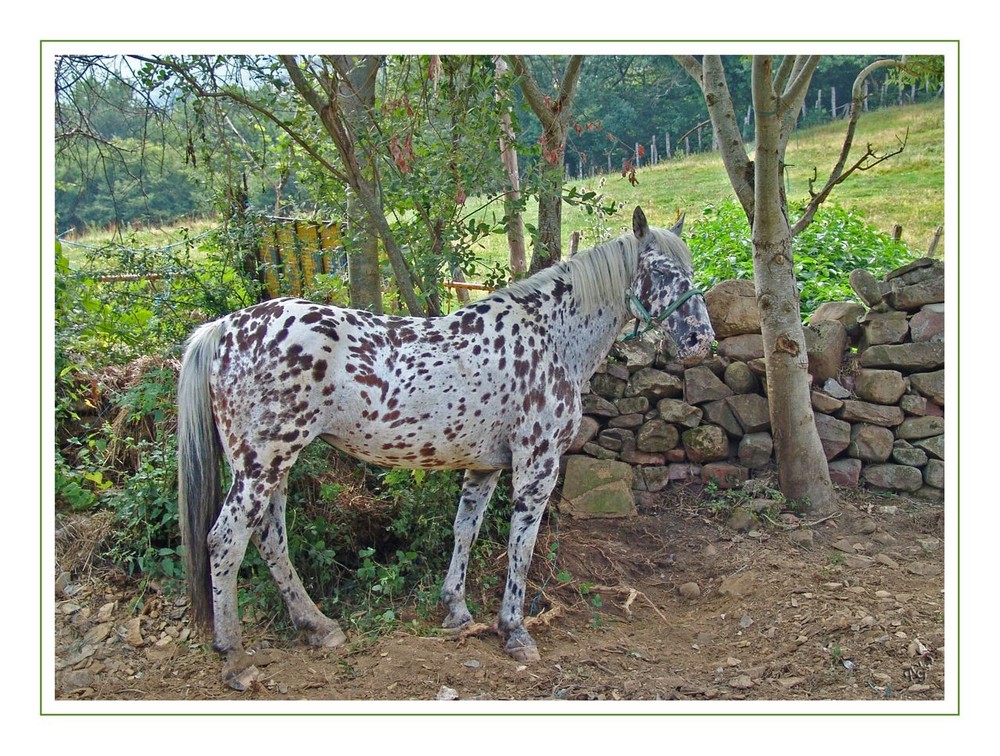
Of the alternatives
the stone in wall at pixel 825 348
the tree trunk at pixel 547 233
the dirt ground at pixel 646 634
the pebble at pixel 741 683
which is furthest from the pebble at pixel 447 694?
the stone in wall at pixel 825 348

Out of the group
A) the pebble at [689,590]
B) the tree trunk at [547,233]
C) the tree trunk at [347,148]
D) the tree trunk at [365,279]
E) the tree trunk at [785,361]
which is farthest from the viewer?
the tree trunk at [365,279]

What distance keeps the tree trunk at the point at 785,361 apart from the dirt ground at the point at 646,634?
31 centimetres

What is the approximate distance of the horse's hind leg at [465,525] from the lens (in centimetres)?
469

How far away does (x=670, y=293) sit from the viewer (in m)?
4.44

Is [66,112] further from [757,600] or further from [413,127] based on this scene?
[757,600]

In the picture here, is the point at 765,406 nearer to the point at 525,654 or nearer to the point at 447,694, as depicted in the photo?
the point at 525,654

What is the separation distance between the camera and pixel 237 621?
13.3ft

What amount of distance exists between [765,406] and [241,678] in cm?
430

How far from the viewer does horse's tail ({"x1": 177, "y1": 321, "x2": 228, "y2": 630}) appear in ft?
12.9

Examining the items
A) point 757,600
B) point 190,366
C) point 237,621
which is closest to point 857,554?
point 757,600

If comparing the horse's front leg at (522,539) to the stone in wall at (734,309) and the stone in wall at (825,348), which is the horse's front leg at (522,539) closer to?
the stone in wall at (734,309)

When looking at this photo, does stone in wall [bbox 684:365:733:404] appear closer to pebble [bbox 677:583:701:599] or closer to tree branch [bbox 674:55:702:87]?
pebble [bbox 677:583:701:599]

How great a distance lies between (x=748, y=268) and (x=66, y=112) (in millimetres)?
6050

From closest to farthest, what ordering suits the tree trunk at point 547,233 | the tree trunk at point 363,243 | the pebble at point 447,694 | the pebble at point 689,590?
Answer: 1. the pebble at point 447,694
2. the pebble at point 689,590
3. the tree trunk at point 363,243
4. the tree trunk at point 547,233
